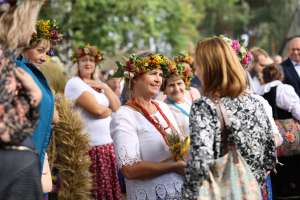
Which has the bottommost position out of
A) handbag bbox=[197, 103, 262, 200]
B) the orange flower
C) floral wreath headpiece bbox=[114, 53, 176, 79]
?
handbag bbox=[197, 103, 262, 200]

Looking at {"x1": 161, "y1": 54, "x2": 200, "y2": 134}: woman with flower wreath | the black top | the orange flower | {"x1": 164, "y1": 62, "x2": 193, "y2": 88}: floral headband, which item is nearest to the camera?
{"x1": 164, "y1": 62, "x2": 193, "y2": 88}: floral headband

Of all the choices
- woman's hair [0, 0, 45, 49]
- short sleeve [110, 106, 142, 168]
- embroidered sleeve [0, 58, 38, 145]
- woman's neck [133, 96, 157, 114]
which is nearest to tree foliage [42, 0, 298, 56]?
woman's neck [133, 96, 157, 114]

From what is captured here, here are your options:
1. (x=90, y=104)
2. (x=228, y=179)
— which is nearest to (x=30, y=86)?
(x=228, y=179)

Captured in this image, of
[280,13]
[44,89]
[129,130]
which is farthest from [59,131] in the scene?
[280,13]

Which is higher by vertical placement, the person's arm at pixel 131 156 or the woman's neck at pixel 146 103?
the woman's neck at pixel 146 103

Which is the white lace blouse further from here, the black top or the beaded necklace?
the black top

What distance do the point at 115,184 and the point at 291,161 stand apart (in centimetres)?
222

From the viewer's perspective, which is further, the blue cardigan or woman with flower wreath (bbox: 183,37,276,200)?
woman with flower wreath (bbox: 183,37,276,200)

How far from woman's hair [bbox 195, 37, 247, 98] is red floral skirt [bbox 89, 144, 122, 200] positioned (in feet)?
11.7

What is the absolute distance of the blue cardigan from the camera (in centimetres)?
469

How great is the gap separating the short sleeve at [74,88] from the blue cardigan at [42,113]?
12.1ft

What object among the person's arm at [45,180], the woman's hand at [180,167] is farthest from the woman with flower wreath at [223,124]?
the person's arm at [45,180]

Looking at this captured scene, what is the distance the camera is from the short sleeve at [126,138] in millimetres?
5898

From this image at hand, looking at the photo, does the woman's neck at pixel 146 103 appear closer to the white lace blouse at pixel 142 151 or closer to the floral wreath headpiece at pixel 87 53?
A: the white lace blouse at pixel 142 151
